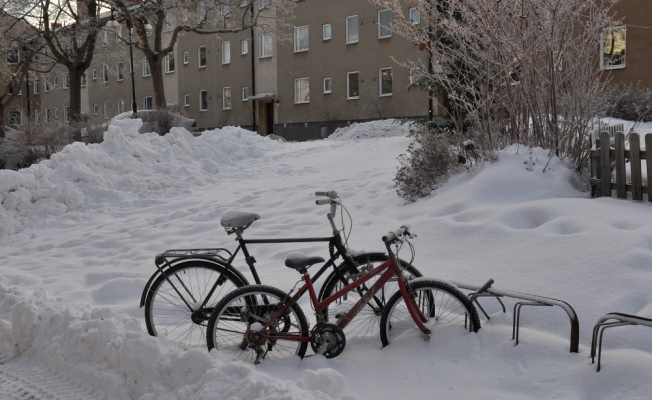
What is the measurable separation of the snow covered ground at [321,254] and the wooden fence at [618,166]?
29cm

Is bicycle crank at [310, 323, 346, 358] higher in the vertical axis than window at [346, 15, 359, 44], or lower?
lower

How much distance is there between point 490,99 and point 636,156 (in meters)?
2.48

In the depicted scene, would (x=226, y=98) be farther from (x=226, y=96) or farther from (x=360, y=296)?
(x=360, y=296)

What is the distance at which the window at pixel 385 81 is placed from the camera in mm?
35062

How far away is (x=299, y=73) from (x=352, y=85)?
387 cm

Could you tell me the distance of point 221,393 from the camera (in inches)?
165

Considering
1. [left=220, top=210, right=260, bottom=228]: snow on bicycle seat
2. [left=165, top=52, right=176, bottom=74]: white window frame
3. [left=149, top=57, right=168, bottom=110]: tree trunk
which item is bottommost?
[left=220, top=210, right=260, bottom=228]: snow on bicycle seat

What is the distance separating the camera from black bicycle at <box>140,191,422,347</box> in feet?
18.2

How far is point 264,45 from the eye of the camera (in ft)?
136

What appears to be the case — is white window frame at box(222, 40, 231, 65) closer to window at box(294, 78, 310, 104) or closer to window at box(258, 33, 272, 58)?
window at box(258, 33, 272, 58)

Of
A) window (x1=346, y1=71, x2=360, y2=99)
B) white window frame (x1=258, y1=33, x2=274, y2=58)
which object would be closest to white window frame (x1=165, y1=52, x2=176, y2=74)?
white window frame (x1=258, y1=33, x2=274, y2=58)

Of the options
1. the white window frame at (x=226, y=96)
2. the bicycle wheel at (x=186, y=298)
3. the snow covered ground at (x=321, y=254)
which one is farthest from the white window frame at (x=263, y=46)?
the bicycle wheel at (x=186, y=298)

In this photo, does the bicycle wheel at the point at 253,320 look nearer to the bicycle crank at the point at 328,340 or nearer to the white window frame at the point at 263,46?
the bicycle crank at the point at 328,340

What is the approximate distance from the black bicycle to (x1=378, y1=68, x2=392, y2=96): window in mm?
29951
